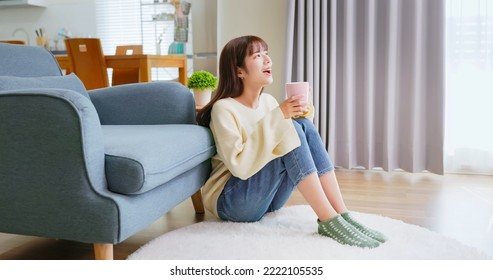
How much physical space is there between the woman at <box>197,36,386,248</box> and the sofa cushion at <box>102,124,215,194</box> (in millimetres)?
98

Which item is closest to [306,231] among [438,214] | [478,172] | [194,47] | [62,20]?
[438,214]

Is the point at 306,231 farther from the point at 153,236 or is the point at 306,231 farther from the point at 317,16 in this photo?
the point at 317,16

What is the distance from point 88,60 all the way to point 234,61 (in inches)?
67.6

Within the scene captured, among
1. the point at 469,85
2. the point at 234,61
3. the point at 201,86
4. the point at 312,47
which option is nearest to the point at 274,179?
the point at 234,61

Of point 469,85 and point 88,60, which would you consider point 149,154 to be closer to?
point 88,60

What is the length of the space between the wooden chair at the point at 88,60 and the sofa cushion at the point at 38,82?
44.2 inches

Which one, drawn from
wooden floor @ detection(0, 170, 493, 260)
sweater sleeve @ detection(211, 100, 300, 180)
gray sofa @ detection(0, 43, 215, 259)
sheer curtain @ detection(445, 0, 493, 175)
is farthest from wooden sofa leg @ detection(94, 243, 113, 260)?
sheer curtain @ detection(445, 0, 493, 175)

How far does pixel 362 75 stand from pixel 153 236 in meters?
1.90

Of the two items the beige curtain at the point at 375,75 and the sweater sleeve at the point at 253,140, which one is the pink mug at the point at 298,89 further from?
the beige curtain at the point at 375,75

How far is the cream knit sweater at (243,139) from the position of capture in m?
1.52

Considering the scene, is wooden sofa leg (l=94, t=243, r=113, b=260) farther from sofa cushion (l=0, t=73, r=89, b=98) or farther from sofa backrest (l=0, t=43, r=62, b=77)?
sofa backrest (l=0, t=43, r=62, b=77)

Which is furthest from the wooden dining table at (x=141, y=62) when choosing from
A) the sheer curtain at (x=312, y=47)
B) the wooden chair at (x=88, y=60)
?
the sheer curtain at (x=312, y=47)

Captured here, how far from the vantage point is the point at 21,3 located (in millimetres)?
4301

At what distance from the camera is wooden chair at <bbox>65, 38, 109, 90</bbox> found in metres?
3.02
